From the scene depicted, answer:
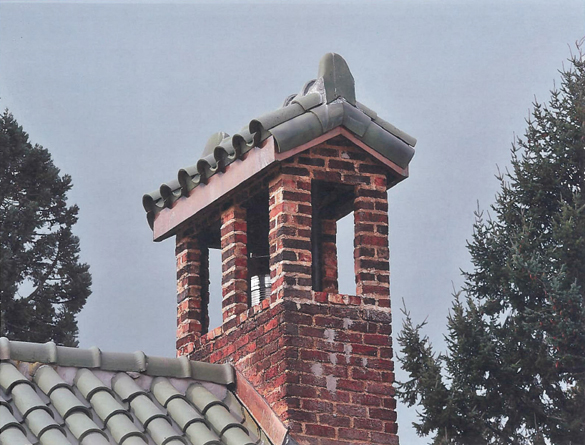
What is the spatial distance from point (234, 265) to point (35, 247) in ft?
42.1

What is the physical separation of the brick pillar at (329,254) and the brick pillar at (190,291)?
3.13ft

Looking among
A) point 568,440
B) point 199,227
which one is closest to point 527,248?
point 568,440

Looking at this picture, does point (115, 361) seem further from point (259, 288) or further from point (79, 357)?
point (259, 288)

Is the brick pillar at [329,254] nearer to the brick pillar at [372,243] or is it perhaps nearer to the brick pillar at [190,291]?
the brick pillar at [372,243]

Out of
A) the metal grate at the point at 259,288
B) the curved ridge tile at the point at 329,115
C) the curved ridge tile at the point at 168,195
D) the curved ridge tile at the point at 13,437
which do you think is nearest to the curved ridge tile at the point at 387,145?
the curved ridge tile at the point at 329,115

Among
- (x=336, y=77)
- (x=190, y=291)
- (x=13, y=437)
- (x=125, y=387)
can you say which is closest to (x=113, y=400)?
(x=125, y=387)

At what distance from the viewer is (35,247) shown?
66.2ft

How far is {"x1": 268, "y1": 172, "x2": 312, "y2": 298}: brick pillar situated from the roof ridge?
0.69 meters

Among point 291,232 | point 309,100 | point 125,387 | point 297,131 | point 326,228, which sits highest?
point 309,100

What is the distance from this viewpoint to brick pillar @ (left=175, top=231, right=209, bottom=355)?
28.0 feet

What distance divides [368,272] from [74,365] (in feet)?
6.77

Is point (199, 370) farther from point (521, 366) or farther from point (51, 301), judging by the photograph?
point (51, 301)

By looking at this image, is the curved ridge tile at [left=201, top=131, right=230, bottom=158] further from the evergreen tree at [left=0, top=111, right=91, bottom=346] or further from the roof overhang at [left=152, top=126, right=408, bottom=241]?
the evergreen tree at [left=0, top=111, right=91, bottom=346]

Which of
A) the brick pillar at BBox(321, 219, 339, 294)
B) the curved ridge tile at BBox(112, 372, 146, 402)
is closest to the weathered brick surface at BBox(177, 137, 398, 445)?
the brick pillar at BBox(321, 219, 339, 294)
